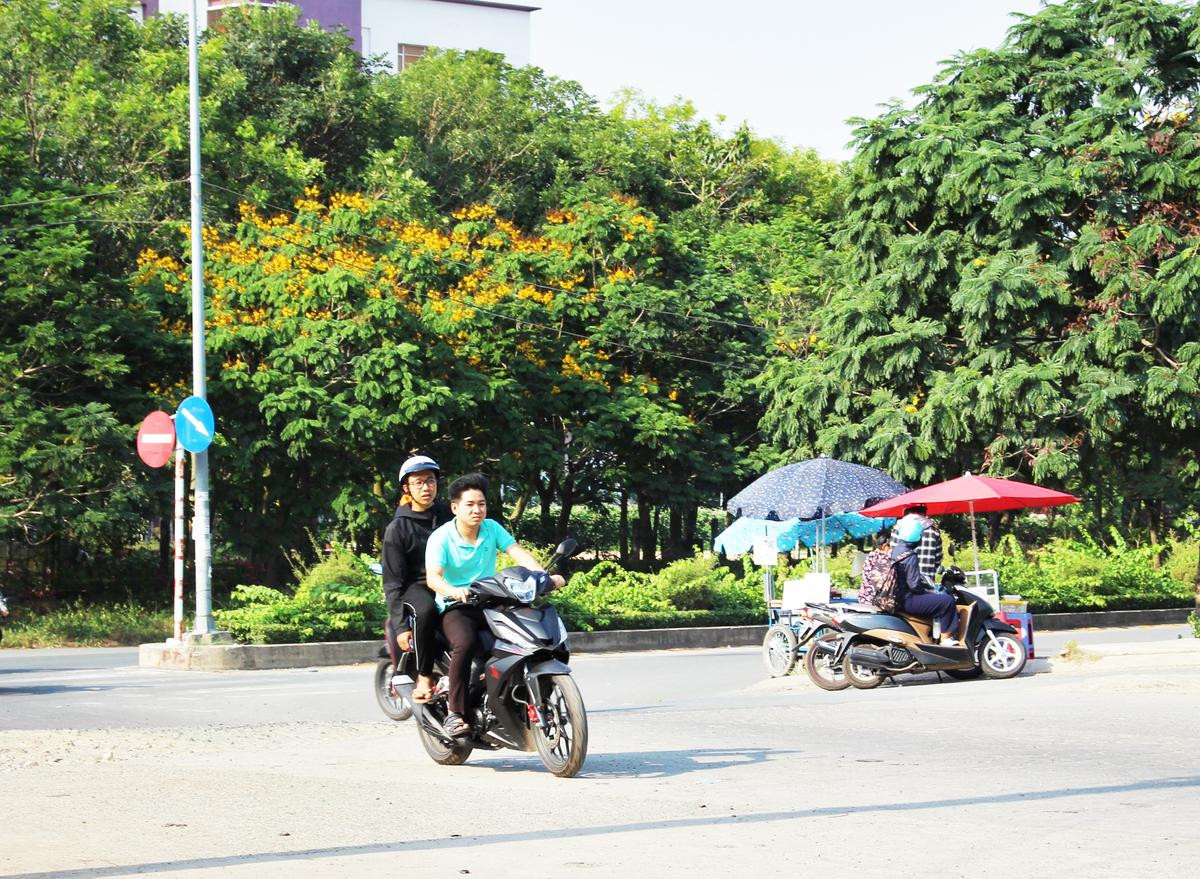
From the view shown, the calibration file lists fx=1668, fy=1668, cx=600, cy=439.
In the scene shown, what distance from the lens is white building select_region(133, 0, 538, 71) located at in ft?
233

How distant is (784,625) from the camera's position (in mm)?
18156

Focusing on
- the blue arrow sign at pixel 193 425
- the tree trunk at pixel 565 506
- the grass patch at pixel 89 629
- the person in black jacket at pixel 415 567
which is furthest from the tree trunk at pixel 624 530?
the person in black jacket at pixel 415 567

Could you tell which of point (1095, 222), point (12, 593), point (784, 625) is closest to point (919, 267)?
point (1095, 222)

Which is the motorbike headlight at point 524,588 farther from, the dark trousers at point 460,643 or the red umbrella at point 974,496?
the red umbrella at point 974,496

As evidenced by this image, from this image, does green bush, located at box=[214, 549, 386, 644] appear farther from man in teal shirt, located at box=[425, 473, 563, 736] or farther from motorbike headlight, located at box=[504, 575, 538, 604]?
motorbike headlight, located at box=[504, 575, 538, 604]

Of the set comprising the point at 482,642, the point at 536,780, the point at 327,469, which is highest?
the point at 327,469

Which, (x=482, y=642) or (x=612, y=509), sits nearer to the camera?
(x=482, y=642)

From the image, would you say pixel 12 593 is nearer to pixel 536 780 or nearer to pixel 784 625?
pixel 784 625

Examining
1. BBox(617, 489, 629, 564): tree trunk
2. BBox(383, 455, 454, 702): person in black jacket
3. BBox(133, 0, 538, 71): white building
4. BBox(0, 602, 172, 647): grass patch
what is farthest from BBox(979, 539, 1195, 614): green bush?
BBox(133, 0, 538, 71): white building

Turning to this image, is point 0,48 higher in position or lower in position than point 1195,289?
higher

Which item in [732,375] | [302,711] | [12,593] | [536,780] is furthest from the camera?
[732,375]

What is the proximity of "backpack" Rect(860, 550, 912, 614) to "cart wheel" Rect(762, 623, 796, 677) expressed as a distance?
2.21 m

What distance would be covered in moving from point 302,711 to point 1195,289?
65.1 feet

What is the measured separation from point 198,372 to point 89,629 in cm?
644
